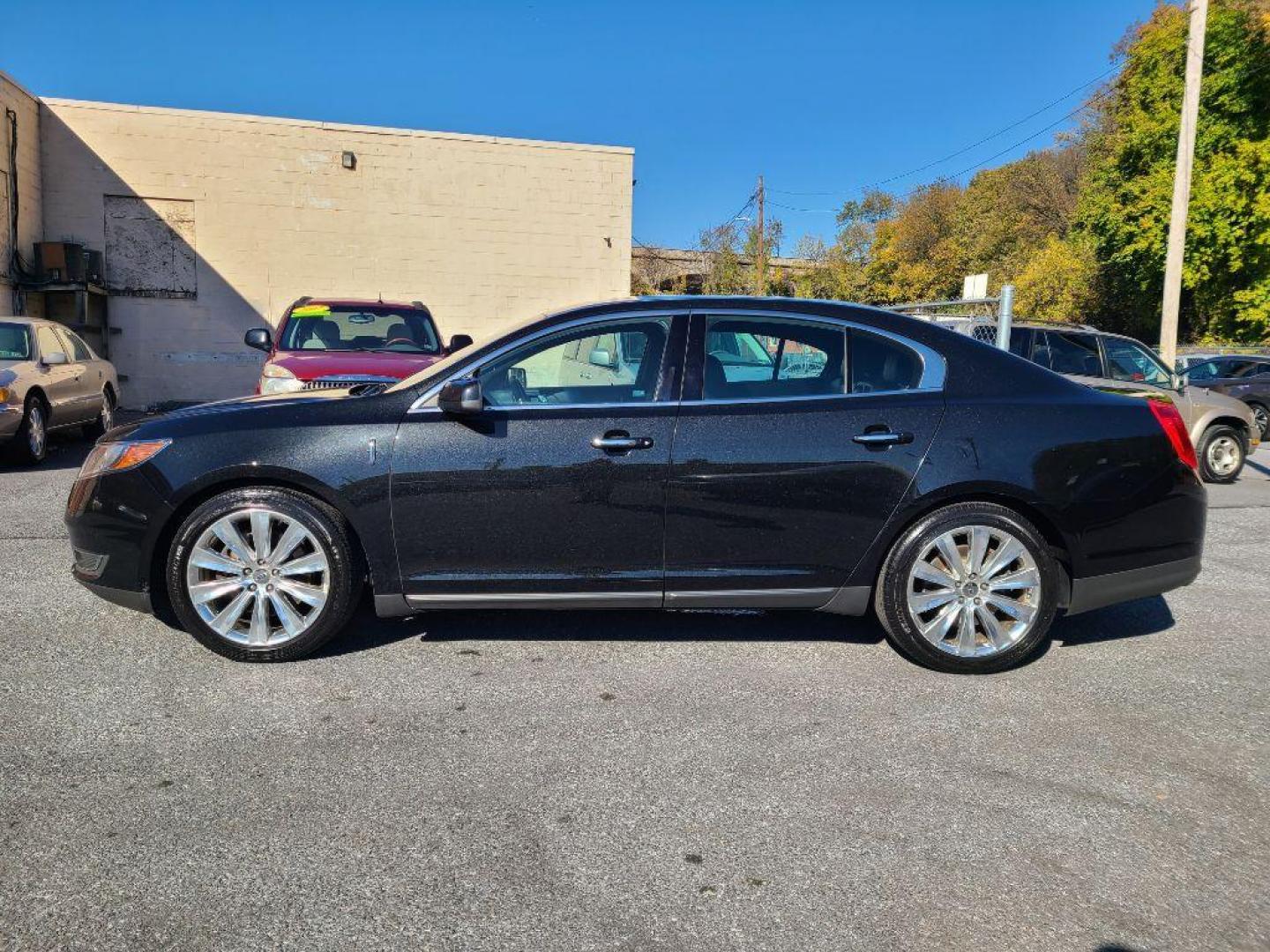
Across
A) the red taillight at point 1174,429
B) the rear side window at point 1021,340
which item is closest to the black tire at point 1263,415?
the rear side window at point 1021,340

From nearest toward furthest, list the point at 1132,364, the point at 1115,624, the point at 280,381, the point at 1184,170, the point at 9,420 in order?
the point at 1115,624 < the point at 280,381 < the point at 9,420 < the point at 1132,364 < the point at 1184,170

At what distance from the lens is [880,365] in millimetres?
4262

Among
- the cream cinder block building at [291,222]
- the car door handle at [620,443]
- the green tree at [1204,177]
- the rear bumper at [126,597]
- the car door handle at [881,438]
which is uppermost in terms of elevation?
the green tree at [1204,177]

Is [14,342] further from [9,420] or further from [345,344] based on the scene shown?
[345,344]

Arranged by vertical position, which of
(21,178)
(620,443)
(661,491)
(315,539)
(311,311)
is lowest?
(315,539)

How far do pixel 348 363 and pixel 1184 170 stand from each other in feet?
48.8

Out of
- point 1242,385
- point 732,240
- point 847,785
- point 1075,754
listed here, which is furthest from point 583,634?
point 732,240

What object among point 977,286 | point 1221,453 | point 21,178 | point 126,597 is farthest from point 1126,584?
point 21,178

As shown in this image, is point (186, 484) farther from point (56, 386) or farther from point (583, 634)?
point (56, 386)

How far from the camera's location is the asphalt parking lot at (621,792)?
239cm

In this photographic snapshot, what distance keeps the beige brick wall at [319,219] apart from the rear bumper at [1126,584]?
16.0 m

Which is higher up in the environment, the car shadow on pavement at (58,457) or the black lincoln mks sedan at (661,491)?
the black lincoln mks sedan at (661,491)

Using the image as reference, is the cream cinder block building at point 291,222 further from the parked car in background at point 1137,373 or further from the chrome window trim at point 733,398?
the chrome window trim at point 733,398

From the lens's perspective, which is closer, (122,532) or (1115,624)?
(122,532)
